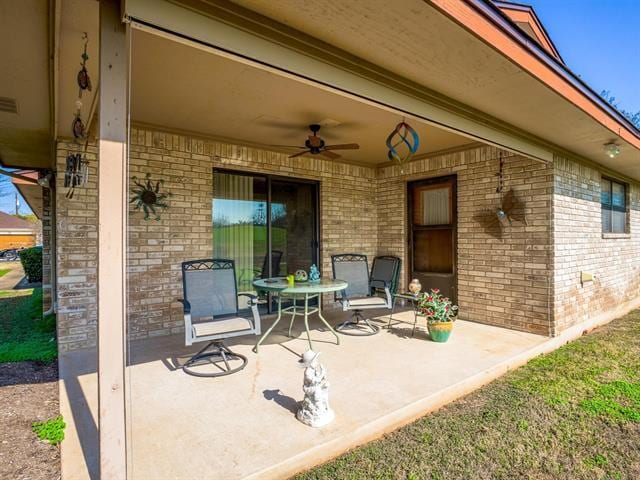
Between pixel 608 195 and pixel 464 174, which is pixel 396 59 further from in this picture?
pixel 608 195

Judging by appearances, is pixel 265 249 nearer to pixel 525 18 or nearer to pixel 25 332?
pixel 25 332

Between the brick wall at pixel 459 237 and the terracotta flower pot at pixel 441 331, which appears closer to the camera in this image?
the brick wall at pixel 459 237

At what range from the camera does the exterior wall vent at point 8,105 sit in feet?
10.9

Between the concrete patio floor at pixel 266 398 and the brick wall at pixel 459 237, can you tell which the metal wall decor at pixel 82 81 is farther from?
the concrete patio floor at pixel 266 398

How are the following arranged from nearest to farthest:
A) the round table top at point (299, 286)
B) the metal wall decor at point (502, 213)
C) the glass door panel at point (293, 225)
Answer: the round table top at point (299, 286)
the metal wall decor at point (502, 213)
the glass door panel at point (293, 225)

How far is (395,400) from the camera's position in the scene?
265cm

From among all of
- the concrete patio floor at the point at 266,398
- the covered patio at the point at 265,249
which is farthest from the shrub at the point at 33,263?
the concrete patio floor at the point at 266,398

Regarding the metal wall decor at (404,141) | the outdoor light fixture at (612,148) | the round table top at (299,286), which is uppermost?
the outdoor light fixture at (612,148)

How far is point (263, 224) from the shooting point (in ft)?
17.5

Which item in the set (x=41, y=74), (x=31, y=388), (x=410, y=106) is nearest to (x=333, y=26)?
(x=410, y=106)

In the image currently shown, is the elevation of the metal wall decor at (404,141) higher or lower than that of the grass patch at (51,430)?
higher

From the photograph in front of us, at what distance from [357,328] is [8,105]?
14.4ft

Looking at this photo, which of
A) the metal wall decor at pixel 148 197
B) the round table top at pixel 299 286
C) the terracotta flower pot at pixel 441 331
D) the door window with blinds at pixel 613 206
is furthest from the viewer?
the door window with blinds at pixel 613 206

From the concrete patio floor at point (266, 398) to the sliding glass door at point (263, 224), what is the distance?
1312 mm
